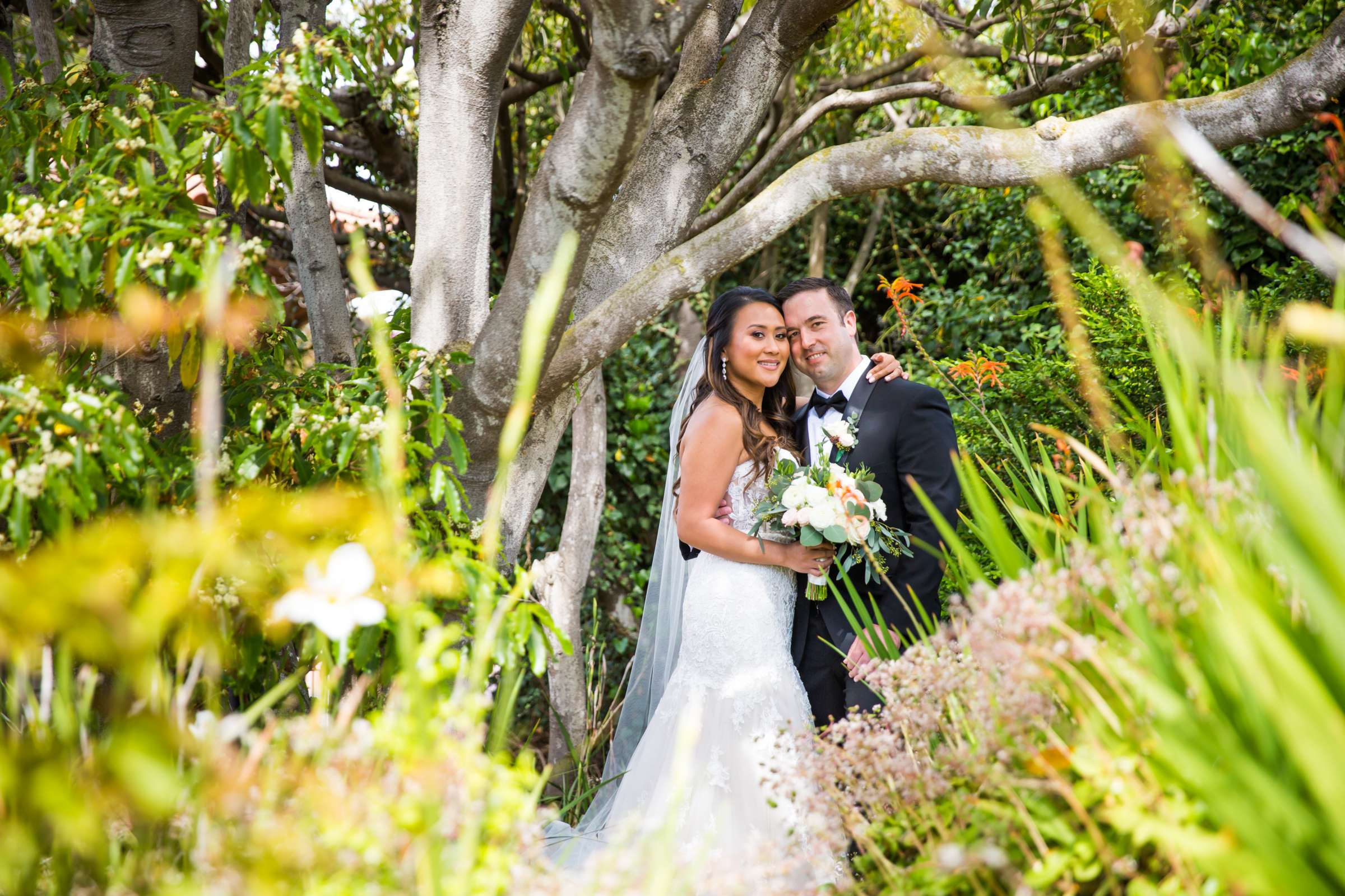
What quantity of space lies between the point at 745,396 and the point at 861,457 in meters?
0.61

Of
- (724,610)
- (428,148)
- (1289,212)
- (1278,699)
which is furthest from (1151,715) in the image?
(1289,212)

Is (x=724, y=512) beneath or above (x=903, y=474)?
above

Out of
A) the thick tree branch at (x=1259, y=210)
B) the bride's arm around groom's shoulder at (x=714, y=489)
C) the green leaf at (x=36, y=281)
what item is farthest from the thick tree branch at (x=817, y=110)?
the thick tree branch at (x=1259, y=210)

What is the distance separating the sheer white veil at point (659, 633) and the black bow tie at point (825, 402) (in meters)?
0.53

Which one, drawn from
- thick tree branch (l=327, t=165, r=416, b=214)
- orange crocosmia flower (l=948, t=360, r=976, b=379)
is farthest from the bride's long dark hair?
thick tree branch (l=327, t=165, r=416, b=214)

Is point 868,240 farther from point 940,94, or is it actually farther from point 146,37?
point 146,37

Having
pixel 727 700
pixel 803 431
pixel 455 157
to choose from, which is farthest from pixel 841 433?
pixel 455 157

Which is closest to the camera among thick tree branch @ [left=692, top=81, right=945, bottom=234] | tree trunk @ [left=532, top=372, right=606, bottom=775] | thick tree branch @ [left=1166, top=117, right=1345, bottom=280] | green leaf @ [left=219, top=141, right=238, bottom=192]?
thick tree branch @ [left=1166, top=117, right=1345, bottom=280]

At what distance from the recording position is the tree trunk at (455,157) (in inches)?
108

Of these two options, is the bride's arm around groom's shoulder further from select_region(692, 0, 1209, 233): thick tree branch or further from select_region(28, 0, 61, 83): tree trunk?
select_region(28, 0, 61, 83): tree trunk

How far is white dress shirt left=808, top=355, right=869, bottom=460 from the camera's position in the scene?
11.0ft

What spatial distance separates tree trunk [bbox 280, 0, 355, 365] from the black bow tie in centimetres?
180

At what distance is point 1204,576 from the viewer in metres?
1.27

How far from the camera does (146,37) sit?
275cm
